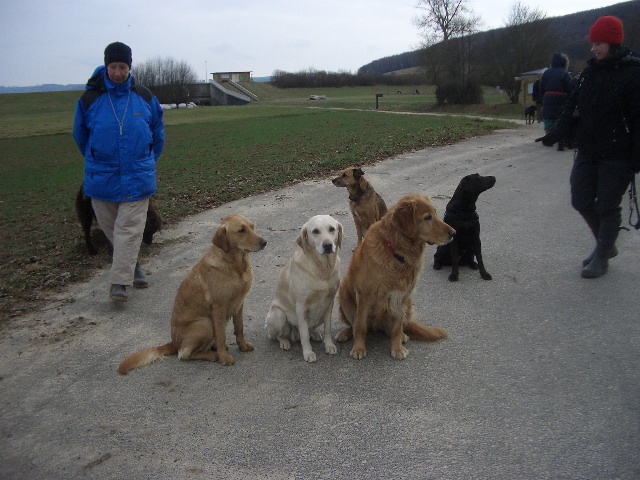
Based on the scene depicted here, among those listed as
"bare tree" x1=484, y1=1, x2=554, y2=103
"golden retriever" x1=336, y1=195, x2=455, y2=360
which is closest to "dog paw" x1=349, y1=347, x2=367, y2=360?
"golden retriever" x1=336, y1=195, x2=455, y2=360

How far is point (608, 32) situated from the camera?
5.26 meters

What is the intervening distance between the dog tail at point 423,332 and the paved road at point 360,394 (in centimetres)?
9

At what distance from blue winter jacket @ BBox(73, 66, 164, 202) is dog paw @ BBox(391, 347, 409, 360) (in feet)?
11.1

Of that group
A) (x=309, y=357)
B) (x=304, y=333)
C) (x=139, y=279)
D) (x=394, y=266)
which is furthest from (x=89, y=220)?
(x=394, y=266)

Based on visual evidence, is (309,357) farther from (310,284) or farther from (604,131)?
(604,131)

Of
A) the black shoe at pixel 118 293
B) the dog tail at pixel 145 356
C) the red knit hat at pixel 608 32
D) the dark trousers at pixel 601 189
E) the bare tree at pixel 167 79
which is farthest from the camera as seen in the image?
the bare tree at pixel 167 79

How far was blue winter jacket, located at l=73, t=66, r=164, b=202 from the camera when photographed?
559 cm

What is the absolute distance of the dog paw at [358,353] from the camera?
4.45m

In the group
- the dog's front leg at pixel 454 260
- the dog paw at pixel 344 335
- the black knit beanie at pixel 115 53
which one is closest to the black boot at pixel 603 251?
the dog's front leg at pixel 454 260

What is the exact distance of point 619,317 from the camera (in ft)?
15.7

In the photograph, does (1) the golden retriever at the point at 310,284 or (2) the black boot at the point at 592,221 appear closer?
(1) the golden retriever at the point at 310,284

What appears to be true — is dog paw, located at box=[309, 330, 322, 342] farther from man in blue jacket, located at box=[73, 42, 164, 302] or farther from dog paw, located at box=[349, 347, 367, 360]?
man in blue jacket, located at box=[73, 42, 164, 302]

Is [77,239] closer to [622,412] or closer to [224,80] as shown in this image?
[622,412]

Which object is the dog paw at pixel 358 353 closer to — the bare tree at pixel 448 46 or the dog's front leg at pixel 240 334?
the dog's front leg at pixel 240 334
